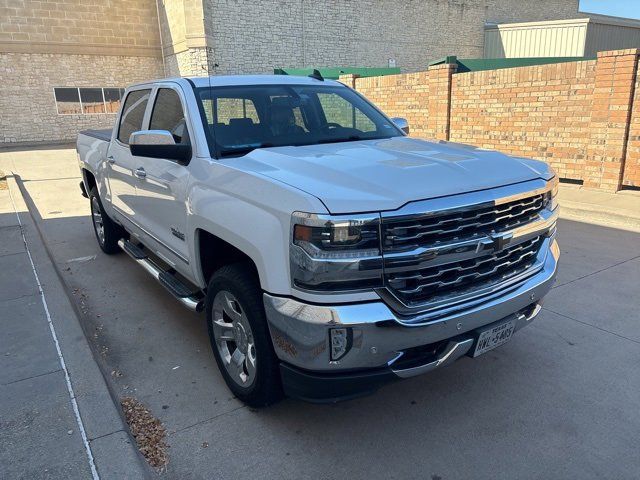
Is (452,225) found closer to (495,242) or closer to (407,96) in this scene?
(495,242)

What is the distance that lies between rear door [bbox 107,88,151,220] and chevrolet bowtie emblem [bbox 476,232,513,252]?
10.4ft

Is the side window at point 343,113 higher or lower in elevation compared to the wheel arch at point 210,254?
higher

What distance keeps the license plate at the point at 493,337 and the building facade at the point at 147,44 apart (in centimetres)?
2066

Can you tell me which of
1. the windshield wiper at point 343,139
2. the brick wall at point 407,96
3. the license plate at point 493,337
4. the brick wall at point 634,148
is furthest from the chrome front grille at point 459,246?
the brick wall at point 407,96

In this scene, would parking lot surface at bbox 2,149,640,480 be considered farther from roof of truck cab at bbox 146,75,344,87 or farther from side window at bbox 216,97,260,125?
roof of truck cab at bbox 146,75,344,87

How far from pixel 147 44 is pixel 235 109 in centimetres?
2346

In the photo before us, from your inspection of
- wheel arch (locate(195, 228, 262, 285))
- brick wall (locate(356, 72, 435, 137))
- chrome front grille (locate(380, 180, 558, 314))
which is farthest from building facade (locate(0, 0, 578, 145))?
chrome front grille (locate(380, 180, 558, 314))

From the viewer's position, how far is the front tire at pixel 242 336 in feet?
9.18

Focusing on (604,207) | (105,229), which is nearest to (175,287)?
(105,229)

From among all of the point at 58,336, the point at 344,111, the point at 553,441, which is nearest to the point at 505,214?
the point at 553,441

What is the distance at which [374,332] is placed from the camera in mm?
2395

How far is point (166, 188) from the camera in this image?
12.6 ft

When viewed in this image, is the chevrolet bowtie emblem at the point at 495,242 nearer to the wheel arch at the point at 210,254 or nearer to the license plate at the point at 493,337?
the license plate at the point at 493,337

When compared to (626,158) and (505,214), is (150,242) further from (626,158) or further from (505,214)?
(626,158)
